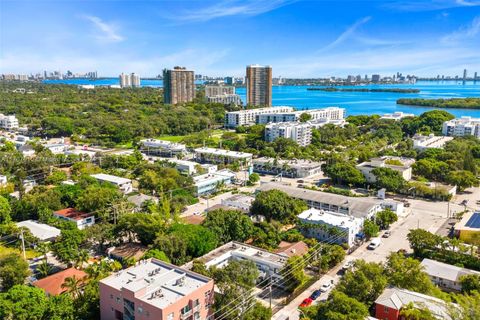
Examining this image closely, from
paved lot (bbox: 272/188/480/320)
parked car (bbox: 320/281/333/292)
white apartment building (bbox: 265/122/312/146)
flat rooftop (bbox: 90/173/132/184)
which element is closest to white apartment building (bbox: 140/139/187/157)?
white apartment building (bbox: 265/122/312/146)

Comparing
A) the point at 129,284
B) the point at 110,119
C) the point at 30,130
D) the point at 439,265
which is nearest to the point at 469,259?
the point at 439,265

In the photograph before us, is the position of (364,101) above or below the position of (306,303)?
above

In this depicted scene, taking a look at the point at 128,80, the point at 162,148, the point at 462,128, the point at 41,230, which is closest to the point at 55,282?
the point at 41,230

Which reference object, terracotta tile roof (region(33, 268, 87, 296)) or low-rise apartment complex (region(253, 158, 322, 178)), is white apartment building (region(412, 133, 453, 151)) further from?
terracotta tile roof (region(33, 268, 87, 296))

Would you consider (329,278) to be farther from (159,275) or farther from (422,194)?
(422,194)

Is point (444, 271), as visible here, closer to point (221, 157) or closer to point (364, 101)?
point (221, 157)

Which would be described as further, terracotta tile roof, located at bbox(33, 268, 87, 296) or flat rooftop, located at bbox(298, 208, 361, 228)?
flat rooftop, located at bbox(298, 208, 361, 228)

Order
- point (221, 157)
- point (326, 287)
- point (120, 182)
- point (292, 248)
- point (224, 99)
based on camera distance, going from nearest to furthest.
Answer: point (326, 287)
point (292, 248)
point (120, 182)
point (221, 157)
point (224, 99)
